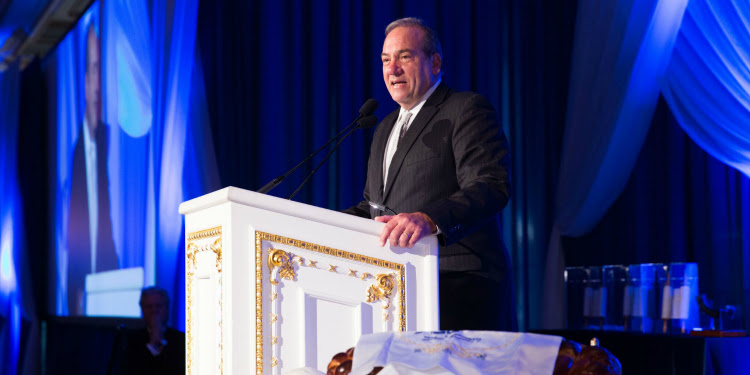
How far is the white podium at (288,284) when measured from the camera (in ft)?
6.05

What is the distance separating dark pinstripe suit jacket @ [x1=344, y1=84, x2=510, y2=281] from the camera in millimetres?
2170

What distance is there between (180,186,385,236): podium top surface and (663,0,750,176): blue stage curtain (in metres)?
2.96

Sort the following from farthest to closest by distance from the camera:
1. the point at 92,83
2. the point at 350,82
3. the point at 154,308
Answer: the point at 92,83 → the point at 350,82 → the point at 154,308

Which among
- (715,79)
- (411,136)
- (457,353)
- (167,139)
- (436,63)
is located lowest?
(457,353)

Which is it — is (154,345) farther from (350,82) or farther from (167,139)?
(350,82)

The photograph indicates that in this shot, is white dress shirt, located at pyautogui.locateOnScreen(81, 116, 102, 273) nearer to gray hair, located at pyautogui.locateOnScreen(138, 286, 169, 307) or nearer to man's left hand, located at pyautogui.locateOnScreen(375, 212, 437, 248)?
gray hair, located at pyautogui.locateOnScreen(138, 286, 169, 307)

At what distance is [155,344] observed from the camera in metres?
4.85

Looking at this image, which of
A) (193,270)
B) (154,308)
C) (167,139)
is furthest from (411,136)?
(167,139)

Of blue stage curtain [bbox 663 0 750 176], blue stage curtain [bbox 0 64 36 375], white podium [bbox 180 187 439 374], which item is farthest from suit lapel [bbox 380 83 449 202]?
blue stage curtain [bbox 0 64 36 375]

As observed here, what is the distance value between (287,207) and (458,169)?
A: 1.67ft

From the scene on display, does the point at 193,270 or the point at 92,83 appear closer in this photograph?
the point at 193,270

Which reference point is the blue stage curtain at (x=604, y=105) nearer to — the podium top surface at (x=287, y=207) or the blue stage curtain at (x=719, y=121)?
the blue stage curtain at (x=719, y=121)

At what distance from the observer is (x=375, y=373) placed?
4.36ft

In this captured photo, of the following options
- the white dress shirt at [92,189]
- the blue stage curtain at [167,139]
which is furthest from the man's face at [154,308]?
the white dress shirt at [92,189]
